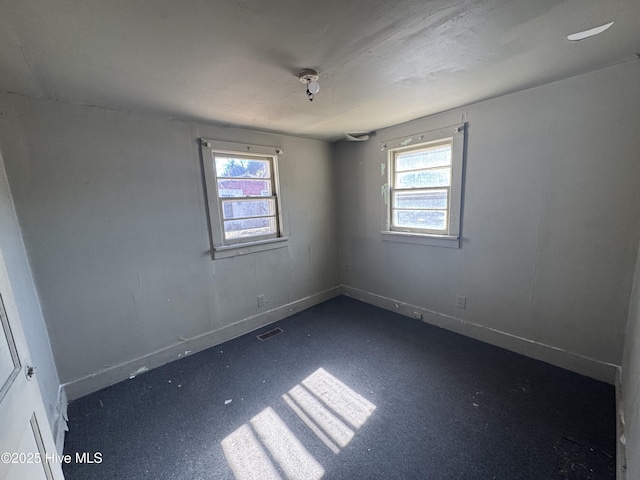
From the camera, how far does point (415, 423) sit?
1.68 m

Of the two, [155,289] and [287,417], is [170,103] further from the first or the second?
[287,417]

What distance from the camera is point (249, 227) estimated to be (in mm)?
3012

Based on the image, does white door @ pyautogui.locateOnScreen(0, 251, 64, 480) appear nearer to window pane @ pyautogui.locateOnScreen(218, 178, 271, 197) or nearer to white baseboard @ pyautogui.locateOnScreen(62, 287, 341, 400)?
white baseboard @ pyautogui.locateOnScreen(62, 287, 341, 400)

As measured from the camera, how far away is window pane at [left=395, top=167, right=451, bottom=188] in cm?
269

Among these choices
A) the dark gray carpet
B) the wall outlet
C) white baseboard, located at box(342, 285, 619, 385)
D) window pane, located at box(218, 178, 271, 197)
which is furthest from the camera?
window pane, located at box(218, 178, 271, 197)

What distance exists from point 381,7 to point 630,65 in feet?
6.07

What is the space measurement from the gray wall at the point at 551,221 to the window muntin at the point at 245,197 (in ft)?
5.62

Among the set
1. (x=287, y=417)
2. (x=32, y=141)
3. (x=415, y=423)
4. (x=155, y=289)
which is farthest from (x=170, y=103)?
(x=415, y=423)

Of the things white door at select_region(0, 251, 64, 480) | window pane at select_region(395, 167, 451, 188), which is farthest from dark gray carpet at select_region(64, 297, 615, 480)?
window pane at select_region(395, 167, 451, 188)

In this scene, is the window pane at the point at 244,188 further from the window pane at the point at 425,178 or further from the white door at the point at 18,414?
the white door at the point at 18,414

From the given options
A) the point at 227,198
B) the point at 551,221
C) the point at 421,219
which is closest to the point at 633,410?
the point at 551,221

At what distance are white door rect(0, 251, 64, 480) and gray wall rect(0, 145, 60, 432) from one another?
2.11 ft

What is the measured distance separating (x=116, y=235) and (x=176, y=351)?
48.0 inches

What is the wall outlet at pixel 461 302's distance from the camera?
2652mm
